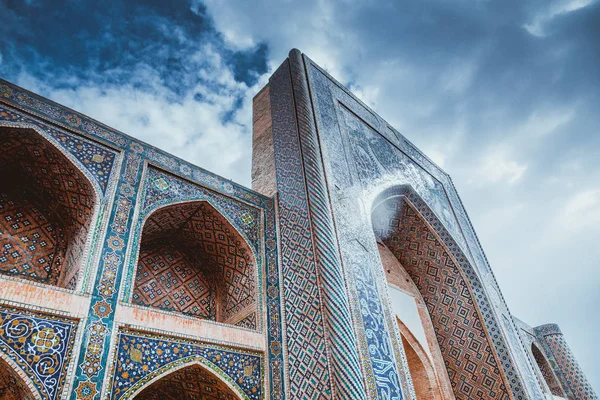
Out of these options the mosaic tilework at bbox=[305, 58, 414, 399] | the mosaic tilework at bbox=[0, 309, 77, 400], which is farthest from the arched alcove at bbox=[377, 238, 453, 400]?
the mosaic tilework at bbox=[0, 309, 77, 400]

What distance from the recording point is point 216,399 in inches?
147

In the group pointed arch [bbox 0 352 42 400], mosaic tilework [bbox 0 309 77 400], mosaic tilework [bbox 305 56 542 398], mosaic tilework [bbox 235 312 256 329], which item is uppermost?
mosaic tilework [bbox 305 56 542 398]

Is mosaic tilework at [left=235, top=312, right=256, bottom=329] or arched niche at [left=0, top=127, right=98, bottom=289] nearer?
arched niche at [left=0, top=127, right=98, bottom=289]

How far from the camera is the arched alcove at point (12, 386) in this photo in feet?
8.67

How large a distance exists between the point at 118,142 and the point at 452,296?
5.85 meters

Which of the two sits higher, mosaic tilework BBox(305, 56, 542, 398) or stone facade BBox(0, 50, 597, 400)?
mosaic tilework BBox(305, 56, 542, 398)

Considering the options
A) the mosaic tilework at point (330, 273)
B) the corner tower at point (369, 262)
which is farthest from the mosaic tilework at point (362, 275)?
the mosaic tilework at point (330, 273)

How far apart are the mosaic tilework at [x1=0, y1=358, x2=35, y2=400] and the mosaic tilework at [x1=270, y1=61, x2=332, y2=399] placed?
80.2 inches

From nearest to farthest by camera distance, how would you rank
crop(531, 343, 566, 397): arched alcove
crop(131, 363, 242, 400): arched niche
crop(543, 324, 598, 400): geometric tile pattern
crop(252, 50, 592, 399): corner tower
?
crop(131, 363, 242, 400): arched niche → crop(252, 50, 592, 399): corner tower → crop(543, 324, 598, 400): geometric tile pattern → crop(531, 343, 566, 397): arched alcove

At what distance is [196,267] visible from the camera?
5.23 metres

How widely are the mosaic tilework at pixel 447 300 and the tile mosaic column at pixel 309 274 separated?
231 cm

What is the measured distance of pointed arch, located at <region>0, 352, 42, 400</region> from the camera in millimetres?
2621

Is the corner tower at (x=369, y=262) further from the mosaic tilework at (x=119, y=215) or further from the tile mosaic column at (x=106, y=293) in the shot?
the tile mosaic column at (x=106, y=293)

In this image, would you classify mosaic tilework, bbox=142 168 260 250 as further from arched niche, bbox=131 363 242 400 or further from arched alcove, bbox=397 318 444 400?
arched alcove, bbox=397 318 444 400
